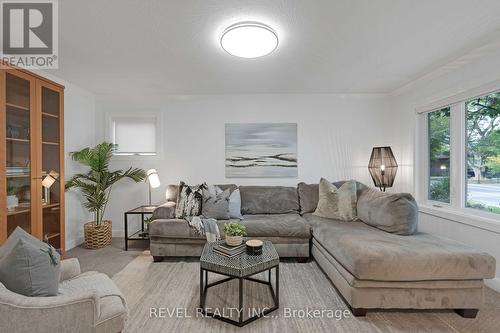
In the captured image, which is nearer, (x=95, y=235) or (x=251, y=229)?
(x=251, y=229)

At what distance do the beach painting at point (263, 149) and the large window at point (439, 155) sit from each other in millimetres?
1894

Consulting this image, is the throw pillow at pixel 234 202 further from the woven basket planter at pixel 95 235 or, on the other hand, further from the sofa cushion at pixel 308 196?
the woven basket planter at pixel 95 235

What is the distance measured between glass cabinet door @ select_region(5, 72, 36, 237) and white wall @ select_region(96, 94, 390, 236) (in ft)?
4.77

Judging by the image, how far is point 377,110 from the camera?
407 cm

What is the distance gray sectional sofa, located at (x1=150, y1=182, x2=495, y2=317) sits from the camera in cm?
185

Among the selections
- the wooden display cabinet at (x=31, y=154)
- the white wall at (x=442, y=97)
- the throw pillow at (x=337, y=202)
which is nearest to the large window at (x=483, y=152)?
the white wall at (x=442, y=97)

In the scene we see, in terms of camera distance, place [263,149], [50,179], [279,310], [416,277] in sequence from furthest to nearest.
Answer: [263,149] < [50,179] < [279,310] < [416,277]

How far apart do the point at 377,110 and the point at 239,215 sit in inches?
115

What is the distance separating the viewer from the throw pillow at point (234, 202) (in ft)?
10.8

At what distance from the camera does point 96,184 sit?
3621 millimetres

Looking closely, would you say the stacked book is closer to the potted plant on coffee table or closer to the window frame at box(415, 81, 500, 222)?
the potted plant on coffee table

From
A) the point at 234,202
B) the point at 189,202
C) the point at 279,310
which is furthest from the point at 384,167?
the point at 189,202

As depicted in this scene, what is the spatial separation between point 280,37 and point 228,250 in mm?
1985

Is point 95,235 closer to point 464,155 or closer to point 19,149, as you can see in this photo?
point 19,149
